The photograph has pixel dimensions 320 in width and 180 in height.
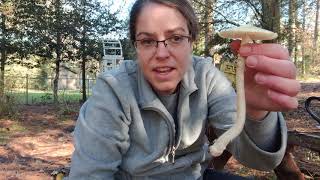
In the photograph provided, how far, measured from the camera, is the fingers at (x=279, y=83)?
1.14 meters

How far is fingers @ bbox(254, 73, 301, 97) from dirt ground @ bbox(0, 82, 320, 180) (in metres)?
2.24

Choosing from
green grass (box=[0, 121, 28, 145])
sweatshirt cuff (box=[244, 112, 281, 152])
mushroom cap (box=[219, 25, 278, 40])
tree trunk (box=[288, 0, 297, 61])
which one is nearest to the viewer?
mushroom cap (box=[219, 25, 278, 40])

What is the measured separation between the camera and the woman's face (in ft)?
4.75

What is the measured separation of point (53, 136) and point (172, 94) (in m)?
5.55

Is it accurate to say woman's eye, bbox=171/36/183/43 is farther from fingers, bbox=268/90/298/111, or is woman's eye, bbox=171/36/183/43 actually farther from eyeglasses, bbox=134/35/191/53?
fingers, bbox=268/90/298/111

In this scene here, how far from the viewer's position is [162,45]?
144cm

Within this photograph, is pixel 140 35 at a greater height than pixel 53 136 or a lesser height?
greater

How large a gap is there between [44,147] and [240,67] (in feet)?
17.2

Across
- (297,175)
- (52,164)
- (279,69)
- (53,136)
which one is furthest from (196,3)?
(279,69)

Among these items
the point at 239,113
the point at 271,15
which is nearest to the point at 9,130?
the point at 271,15

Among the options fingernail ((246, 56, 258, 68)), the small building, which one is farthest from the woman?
the small building

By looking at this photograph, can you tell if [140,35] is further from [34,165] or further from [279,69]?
[34,165]

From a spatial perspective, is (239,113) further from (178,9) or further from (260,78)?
(178,9)

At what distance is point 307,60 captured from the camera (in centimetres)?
2506
